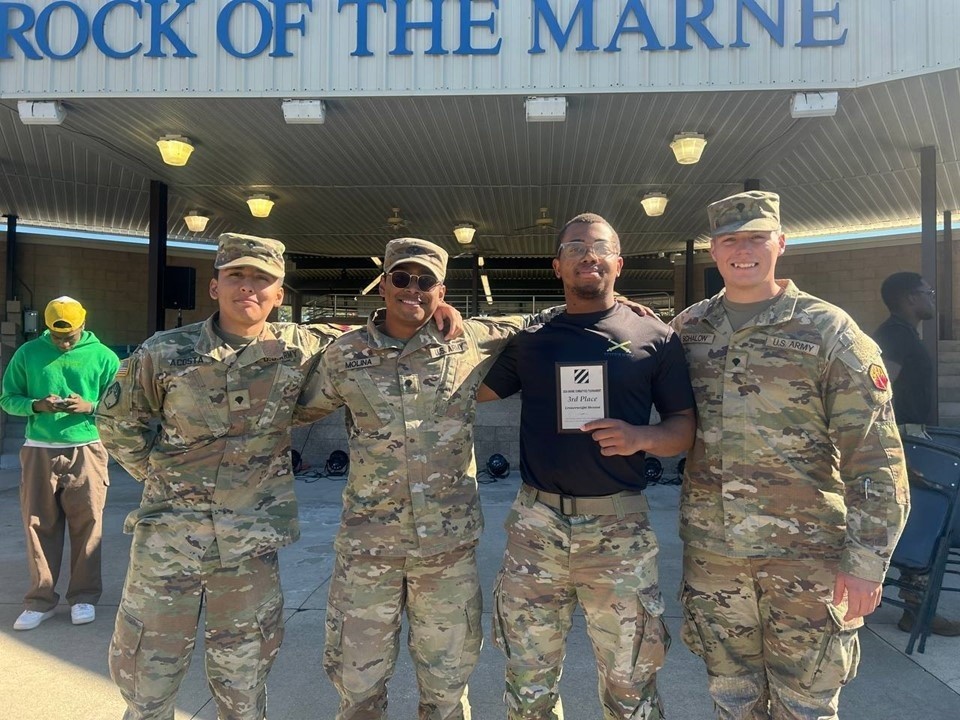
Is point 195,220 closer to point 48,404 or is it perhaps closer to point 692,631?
point 48,404

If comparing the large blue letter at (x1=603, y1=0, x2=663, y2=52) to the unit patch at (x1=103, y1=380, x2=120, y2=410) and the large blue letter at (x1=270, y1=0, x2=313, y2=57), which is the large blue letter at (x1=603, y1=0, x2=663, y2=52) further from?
the unit patch at (x1=103, y1=380, x2=120, y2=410)

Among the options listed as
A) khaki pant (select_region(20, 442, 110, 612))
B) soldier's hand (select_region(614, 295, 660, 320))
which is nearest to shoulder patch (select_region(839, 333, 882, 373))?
soldier's hand (select_region(614, 295, 660, 320))

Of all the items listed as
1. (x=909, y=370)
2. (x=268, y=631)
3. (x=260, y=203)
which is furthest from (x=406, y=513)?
(x=260, y=203)

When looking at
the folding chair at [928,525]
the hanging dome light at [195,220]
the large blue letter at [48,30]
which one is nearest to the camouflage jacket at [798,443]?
the folding chair at [928,525]

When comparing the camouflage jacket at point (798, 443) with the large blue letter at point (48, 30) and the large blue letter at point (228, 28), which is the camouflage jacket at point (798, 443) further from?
the large blue letter at point (48, 30)

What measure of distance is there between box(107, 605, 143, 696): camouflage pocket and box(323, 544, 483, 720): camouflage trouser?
2.11 ft

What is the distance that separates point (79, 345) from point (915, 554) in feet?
16.2

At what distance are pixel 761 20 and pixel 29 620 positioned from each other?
6755mm

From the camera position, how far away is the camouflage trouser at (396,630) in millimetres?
2174

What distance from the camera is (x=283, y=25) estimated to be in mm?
5438

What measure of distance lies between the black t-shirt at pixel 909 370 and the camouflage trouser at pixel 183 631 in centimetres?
366

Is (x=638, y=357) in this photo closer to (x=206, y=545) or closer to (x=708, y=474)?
(x=708, y=474)

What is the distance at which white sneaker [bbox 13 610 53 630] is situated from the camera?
3.45 meters

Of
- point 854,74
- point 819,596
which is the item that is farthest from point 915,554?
point 854,74
